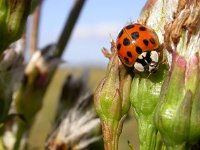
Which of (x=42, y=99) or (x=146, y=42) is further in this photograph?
(x=42, y=99)

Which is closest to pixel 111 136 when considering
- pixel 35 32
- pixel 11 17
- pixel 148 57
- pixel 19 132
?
pixel 148 57

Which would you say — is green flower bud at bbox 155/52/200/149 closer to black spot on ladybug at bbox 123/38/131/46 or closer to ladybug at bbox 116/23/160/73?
ladybug at bbox 116/23/160/73

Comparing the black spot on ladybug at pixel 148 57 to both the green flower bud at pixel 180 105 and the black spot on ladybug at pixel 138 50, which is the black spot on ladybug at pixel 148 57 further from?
the green flower bud at pixel 180 105

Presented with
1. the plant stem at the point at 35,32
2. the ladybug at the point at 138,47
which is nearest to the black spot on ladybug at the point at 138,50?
the ladybug at the point at 138,47

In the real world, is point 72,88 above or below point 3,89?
below

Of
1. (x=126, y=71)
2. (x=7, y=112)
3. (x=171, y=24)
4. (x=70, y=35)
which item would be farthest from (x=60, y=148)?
(x=171, y=24)

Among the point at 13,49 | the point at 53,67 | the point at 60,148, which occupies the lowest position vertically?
the point at 60,148

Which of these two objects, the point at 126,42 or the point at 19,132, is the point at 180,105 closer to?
the point at 126,42

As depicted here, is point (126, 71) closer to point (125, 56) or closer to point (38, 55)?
point (125, 56)
